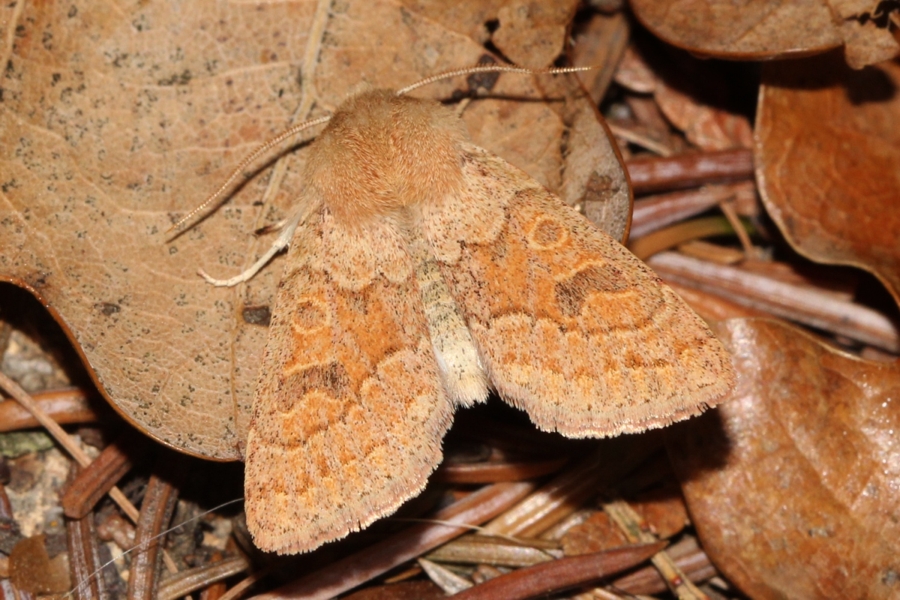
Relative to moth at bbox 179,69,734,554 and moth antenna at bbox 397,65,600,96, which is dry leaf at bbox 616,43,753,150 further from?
moth at bbox 179,69,734,554

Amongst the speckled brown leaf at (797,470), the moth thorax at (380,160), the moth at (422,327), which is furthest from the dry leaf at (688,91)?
the moth thorax at (380,160)

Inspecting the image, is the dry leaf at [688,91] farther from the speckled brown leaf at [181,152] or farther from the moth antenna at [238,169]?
the moth antenna at [238,169]

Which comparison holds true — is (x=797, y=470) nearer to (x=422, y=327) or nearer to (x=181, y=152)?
(x=422, y=327)

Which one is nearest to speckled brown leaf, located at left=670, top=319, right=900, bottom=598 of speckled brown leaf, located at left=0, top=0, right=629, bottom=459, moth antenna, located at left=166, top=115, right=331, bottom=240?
speckled brown leaf, located at left=0, top=0, right=629, bottom=459

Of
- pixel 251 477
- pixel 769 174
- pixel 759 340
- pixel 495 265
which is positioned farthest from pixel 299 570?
pixel 769 174

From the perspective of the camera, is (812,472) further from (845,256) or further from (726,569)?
(845,256)

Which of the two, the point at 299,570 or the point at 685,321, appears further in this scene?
the point at 299,570
